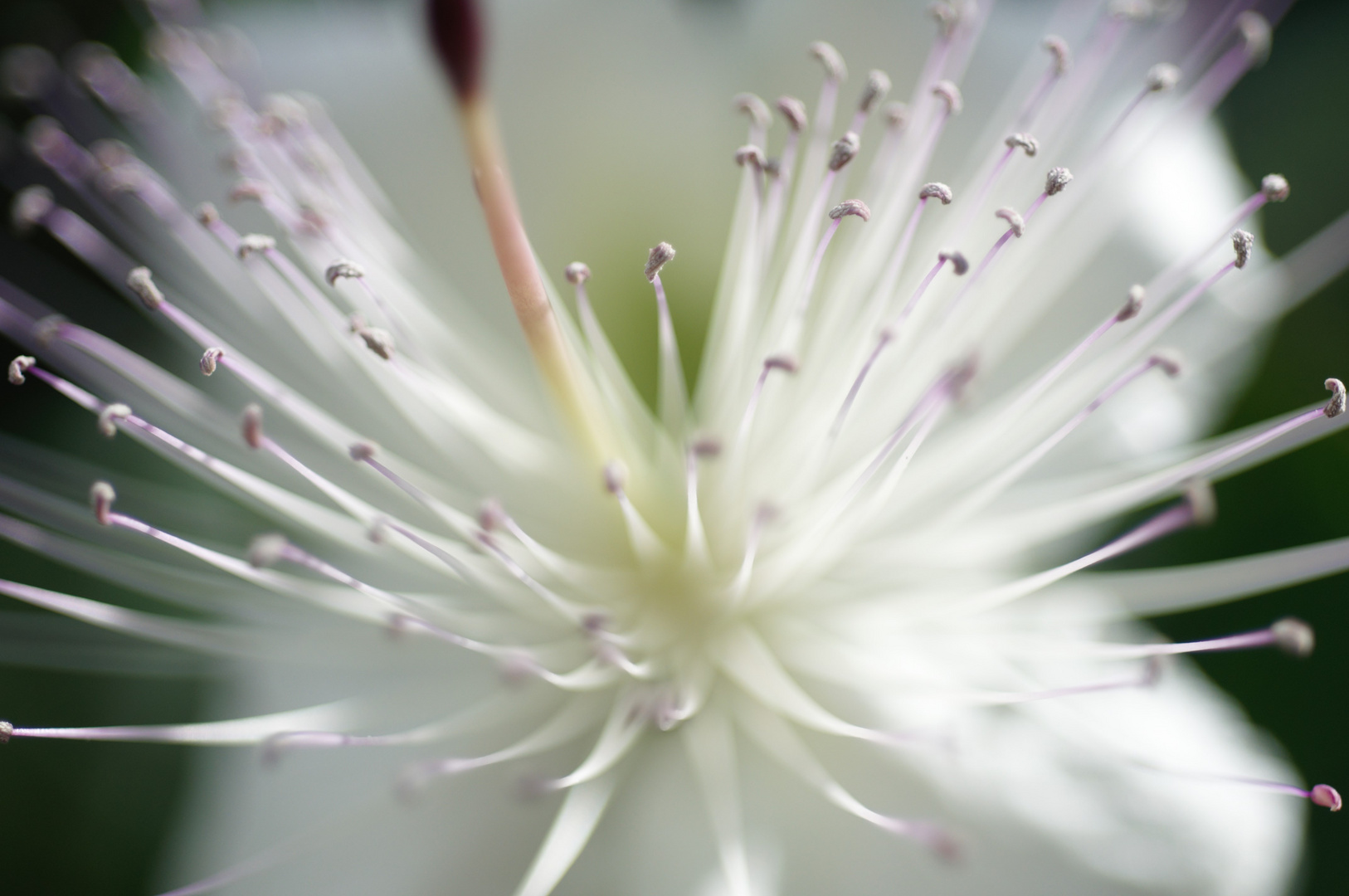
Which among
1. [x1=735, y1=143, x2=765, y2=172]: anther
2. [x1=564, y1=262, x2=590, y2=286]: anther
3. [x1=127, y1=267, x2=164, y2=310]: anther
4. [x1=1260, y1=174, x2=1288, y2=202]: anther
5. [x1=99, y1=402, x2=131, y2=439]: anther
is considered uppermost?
[x1=1260, y1=174, x2=1288, y2=202]: anther

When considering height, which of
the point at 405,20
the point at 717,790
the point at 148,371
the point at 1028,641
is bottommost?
the point at 717,790

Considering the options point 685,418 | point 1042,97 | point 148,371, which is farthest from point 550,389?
point 1042,97

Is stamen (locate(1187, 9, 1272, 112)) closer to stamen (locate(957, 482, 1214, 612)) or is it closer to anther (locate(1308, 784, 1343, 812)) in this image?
stamen (locate(957, 482, 1214, 612))

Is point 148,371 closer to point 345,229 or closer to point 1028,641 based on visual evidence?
point 345,229

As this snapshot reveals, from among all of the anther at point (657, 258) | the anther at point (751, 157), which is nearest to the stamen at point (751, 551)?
the anther at point (657, 258)

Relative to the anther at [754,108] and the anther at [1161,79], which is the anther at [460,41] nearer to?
the anther at [754,108]

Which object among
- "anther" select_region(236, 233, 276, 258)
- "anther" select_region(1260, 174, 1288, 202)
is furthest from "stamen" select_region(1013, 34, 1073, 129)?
"anther" select_region(236, 233, 276, 258)

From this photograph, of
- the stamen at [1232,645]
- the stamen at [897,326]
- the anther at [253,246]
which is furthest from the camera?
the anther at [253,246]
